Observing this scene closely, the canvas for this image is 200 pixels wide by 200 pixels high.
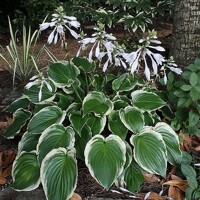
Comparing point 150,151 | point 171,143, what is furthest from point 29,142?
point 171,143

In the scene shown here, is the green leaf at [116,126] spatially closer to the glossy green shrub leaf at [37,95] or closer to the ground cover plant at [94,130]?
the ground cover plant at [94,130]

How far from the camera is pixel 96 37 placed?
2.56 meters

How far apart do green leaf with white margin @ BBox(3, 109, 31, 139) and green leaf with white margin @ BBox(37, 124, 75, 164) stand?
41 cm

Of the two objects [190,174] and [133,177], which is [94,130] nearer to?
[133,177]

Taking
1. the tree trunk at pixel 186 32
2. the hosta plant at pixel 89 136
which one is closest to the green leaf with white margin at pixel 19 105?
the hosta plant at pixel 89 136

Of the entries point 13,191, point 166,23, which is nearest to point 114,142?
point 13,191

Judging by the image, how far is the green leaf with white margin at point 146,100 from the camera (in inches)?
108

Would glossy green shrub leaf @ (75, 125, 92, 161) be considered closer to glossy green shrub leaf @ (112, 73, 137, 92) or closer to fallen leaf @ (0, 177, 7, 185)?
glossy green shrub leaf @ (112, 73, 137, 92)

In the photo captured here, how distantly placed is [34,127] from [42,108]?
0.73ft

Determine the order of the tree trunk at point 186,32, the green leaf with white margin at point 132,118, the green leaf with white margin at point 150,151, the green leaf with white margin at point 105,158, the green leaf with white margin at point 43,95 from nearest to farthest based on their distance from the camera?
the green leaf with white margin at point 105,158 → the green leaf with white margin at point 150,151 → the green leaf with white margin at point 132,118 → the green leaf with white margin at point 43,95 → the tree trunk at point 186,32

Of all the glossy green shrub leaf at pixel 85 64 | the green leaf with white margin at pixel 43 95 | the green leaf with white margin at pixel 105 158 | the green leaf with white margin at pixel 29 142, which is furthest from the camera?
the glossy green shrub leaf at pixel 85 64

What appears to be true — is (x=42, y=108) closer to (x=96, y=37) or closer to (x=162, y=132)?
(x=96, y=37)

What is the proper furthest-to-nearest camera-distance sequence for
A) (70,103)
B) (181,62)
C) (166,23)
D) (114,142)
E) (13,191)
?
1. (166,23)
2. (181,62)
3. (70,103)
4. (13,191)
5. (114,142)

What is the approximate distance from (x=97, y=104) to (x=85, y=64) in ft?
1.89
